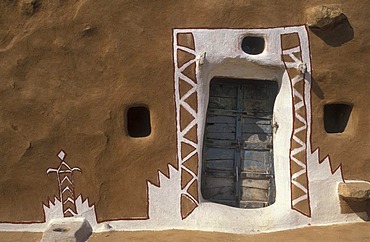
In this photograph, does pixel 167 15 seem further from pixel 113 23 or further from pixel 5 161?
pixel 5 161

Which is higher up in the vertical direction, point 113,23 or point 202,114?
point 113,23

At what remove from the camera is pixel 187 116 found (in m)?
6.11

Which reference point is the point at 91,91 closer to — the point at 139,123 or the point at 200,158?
the point at 139,123

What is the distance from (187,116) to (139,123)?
2.81 feet

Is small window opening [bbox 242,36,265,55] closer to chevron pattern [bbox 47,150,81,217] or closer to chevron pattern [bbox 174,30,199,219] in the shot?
chevron pattern [bbox 174,30,199,219]

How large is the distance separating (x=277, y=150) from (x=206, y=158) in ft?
3.15

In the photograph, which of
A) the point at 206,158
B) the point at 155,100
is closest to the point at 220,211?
the point at 206,158

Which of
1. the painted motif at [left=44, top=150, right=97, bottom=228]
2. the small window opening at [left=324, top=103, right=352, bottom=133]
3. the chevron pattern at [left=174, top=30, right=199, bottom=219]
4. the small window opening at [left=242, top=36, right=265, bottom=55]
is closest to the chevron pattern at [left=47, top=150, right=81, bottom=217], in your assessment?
the painted motif at [left=44, top=150, right=97, bottom=228]

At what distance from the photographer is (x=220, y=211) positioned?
6141 mm

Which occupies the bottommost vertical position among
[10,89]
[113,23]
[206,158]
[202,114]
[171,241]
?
[171,241]

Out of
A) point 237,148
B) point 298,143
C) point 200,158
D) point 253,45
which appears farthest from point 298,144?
point 253,45

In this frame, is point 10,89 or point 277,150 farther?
point 277,150

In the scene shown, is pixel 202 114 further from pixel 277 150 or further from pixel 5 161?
pixel 5 161

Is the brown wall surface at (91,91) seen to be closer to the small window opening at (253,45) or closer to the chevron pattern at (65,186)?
the chevron pattern at (65,186)
